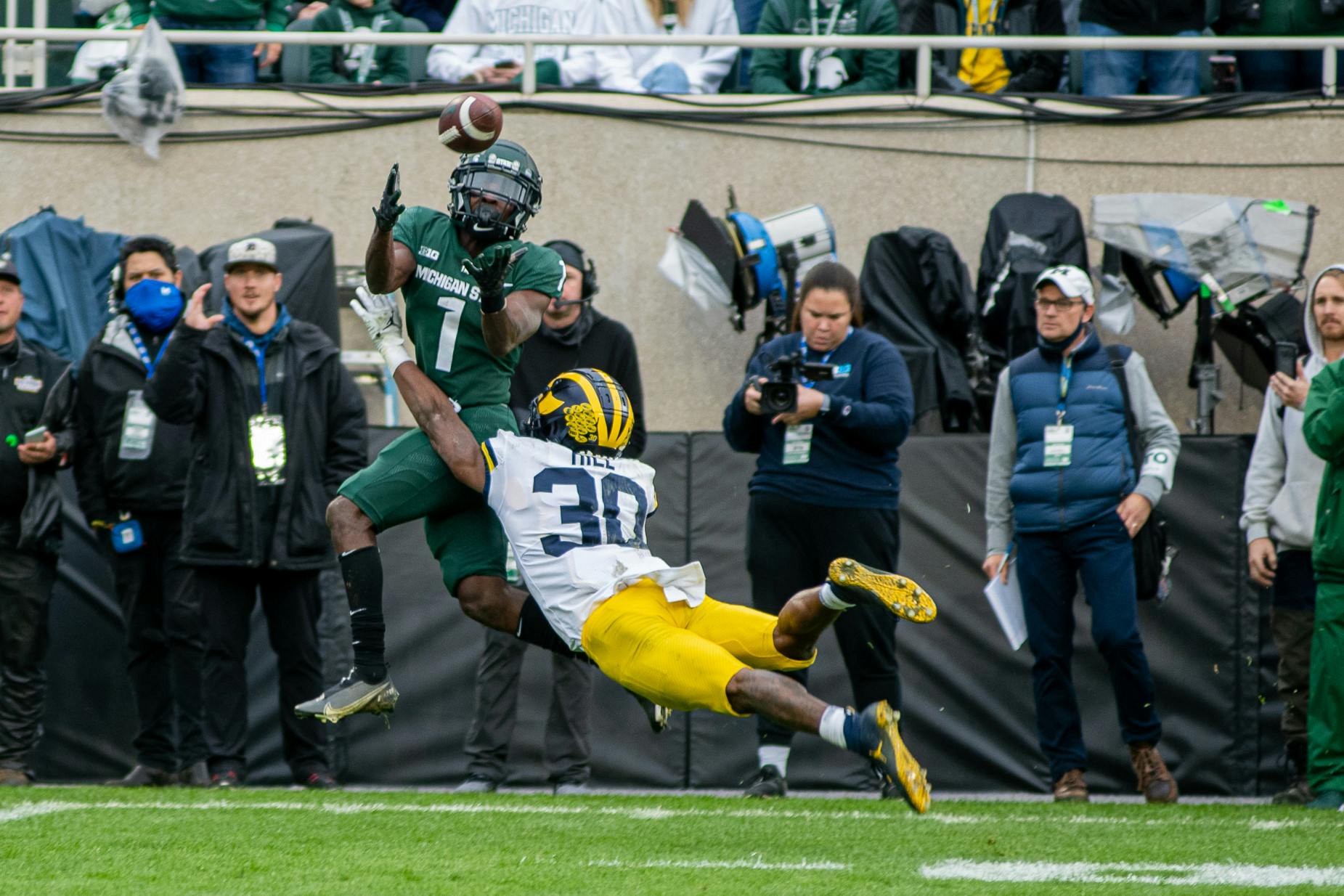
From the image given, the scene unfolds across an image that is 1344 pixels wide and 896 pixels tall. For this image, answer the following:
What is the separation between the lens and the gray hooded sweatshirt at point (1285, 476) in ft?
22.9

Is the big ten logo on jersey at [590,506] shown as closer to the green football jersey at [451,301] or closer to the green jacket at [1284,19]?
the green football jersey at [451,301]

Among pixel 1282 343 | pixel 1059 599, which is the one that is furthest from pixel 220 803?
pixel 1282 343

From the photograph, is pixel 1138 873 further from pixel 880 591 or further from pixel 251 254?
pixel 251 254

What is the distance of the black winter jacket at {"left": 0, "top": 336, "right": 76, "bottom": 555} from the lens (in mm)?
7340

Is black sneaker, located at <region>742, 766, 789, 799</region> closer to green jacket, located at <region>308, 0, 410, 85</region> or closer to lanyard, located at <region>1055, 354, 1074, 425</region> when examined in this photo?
lanyard, located at <region>1055, 354, 1074, 425</region>

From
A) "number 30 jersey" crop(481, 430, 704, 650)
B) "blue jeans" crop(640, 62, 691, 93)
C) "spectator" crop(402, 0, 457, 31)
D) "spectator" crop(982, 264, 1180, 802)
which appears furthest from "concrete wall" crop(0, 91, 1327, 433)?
"number 30 jersey" crop(481, 430, 704, 650)

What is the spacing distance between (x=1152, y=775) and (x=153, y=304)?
4.65m

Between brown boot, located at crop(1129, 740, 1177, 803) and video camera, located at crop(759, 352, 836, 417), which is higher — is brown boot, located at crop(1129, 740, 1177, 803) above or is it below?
below

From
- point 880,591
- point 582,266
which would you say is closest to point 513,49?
point 582,266

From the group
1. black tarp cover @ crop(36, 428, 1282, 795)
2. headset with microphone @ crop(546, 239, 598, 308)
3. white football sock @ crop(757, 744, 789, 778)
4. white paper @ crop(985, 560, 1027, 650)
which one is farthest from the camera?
black tarp cover @ crop(36, 428, 1282, 795)

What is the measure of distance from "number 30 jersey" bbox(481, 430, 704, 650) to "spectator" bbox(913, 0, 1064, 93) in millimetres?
5359

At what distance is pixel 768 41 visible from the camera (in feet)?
30.9

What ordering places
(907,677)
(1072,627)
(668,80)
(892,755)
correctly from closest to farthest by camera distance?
(892,755), (1072,627), (907,677), (668,80)

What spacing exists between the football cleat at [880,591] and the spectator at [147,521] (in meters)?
3.37
